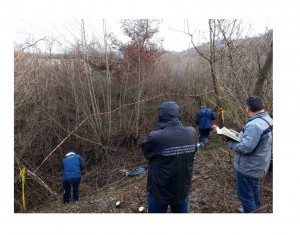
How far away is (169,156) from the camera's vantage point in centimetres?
215

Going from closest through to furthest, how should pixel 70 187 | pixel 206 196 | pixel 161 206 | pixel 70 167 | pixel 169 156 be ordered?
pixel 169 156, pixel 161 206, pixel 206 196, pixel 70 167, pixel 70 187

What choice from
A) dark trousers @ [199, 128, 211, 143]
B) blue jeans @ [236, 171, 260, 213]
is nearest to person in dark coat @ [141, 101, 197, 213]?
blue jeans @ [236, 171, 260, 213]

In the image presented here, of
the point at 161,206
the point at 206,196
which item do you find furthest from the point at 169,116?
the point at 206,196

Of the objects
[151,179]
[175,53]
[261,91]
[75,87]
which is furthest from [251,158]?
[175,53]

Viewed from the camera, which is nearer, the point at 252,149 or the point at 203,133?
the point at 252,149

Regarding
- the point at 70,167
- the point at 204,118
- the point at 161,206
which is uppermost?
the point at 204,118

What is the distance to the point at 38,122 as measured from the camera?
6.58 metres

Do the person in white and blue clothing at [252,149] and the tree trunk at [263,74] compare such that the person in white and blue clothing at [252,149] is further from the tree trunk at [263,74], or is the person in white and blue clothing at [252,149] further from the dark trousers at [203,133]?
the dark trousers at [203,133]

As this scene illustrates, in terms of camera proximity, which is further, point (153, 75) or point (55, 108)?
point (153, 75)

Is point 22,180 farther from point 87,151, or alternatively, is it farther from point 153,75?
point 153,75

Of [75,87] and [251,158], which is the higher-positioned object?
[75,87]

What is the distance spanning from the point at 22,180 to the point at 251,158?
15.6ft

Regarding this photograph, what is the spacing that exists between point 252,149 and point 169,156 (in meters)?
0.93

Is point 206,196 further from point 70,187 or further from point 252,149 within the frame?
point 70,187
